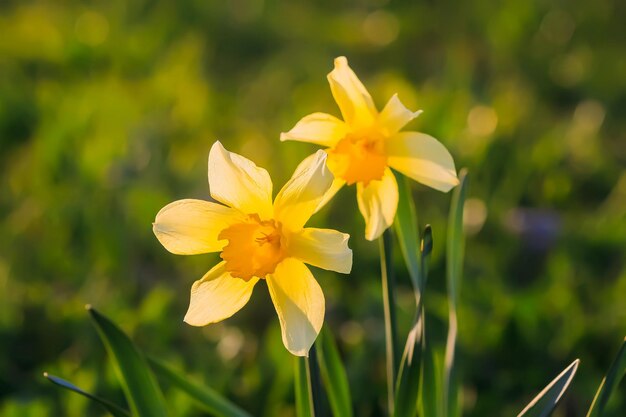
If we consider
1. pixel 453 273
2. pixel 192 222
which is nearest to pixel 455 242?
pixel 453 273

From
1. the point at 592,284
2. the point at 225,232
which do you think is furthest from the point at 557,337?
the point at 225,232

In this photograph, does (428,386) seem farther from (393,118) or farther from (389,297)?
(393,118)

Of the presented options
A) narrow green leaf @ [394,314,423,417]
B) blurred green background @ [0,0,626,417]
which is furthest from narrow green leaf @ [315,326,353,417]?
blurred green background @ [0,0,626,417]

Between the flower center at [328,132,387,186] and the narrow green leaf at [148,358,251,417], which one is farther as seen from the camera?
the narrow green leaf at [148,358,251,417]

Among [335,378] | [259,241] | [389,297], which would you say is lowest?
[335,378]

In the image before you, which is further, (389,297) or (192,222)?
(389,297)

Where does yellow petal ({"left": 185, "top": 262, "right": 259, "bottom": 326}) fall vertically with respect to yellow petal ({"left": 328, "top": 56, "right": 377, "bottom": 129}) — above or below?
below

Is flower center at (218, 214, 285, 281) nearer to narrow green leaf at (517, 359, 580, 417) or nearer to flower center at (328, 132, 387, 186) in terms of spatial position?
flower center at (328, 132, 387, 186)
